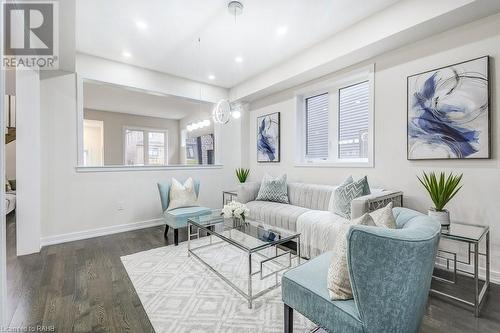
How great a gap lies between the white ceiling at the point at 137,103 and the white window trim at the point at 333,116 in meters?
2.22

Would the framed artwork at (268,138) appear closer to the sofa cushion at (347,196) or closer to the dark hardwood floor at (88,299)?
the sofa cushion at (347,196)

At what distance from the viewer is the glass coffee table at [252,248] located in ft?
6.56

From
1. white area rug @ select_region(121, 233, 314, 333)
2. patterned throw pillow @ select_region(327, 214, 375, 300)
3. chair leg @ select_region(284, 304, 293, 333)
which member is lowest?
white area rug @ select_region(121, 233, 314, 333)

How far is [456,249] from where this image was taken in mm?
2410

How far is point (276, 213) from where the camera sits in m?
3.21

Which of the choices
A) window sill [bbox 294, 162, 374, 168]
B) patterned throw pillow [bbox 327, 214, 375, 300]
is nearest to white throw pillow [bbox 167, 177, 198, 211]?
window sill [bbox 294, 162, 374, 168]

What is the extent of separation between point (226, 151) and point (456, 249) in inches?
159

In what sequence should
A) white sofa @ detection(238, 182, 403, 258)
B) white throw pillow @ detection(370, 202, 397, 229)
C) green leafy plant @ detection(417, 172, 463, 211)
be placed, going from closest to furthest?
white throw pillow @ detection(370, 202, 397, 229), green leafy plant @ detection(417, 172, 463, 211), white sofa @ detection(238, 182, 403, 258)

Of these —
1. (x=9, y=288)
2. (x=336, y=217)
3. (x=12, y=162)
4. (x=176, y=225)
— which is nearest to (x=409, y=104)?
(x=336, y=217)

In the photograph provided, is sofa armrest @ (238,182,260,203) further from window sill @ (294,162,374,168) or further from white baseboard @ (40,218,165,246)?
white baseboard @ (40,218,165,246)

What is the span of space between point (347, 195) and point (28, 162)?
3897 mm

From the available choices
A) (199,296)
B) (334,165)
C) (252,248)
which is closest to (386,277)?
(252,248)

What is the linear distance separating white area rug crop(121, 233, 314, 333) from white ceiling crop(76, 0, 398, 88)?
9.22 ft

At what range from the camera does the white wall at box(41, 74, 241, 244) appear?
3299mm
